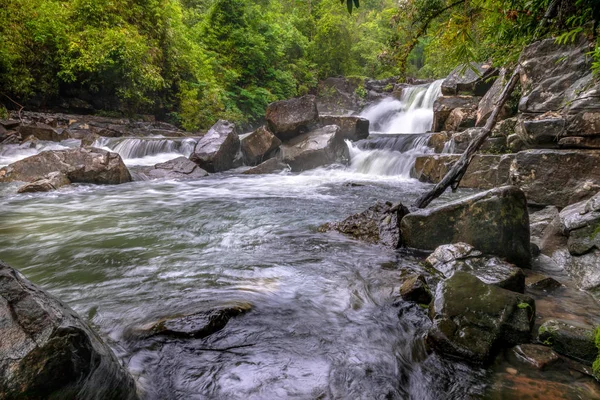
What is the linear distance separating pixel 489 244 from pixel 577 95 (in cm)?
262

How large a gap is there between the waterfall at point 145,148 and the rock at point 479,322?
11.9m

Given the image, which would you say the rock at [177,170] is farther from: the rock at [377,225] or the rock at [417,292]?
the rock at [417,292]

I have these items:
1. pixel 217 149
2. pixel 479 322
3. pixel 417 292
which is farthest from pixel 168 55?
pixel 479 322

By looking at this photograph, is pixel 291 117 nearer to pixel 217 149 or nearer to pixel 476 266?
pixel 217 149

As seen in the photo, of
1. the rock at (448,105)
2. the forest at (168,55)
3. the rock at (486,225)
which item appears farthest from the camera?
the forest at (168,55)

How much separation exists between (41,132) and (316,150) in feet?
33.7

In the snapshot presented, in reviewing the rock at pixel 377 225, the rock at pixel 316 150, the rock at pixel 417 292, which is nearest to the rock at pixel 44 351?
the rock at pixel 417 292

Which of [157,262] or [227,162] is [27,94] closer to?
[227,162]

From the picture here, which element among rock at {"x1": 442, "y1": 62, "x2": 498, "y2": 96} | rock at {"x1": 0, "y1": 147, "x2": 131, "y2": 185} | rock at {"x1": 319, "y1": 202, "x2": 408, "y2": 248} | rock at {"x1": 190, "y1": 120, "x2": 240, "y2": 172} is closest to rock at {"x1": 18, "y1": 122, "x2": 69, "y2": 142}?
rock at {"x1": 0, "y1": 147, "x2": 131, "y2": 185}

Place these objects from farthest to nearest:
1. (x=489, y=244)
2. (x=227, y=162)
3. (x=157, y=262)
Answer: (x=227, y=162)
(x=157, y=262)
(x=489, y=244)

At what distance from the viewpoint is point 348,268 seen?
3.79m

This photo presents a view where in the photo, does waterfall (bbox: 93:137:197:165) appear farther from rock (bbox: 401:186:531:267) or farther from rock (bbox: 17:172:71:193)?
rock (bbox: 401:186:531:267)

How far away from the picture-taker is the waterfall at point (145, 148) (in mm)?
12492

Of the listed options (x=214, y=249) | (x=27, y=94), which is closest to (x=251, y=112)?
(x=27, y=94)
